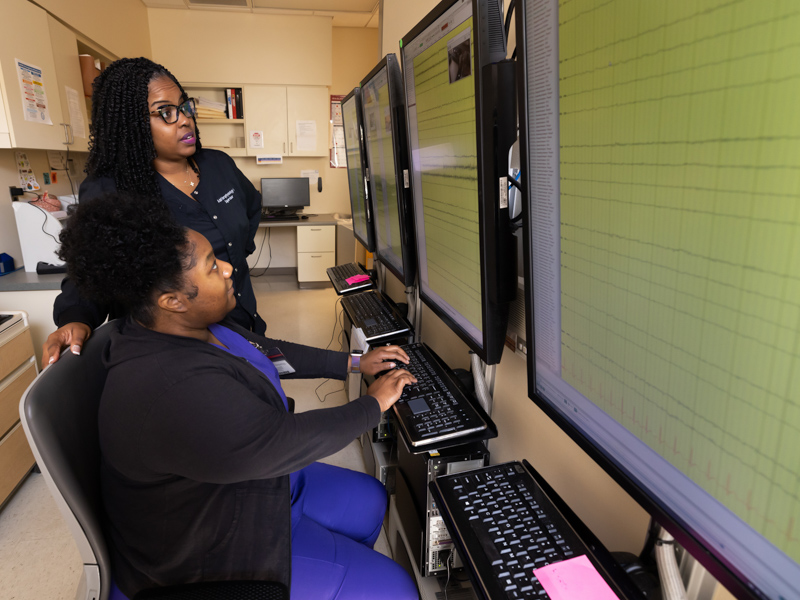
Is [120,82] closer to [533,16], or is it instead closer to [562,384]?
[533,16]

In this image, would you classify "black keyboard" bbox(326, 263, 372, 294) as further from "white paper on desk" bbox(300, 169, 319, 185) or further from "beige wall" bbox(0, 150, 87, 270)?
"white paper on desk" bbox(300, 169, 319, 185)

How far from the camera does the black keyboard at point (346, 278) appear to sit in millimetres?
2377

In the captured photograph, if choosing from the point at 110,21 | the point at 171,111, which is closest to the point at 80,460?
the point at 171,111

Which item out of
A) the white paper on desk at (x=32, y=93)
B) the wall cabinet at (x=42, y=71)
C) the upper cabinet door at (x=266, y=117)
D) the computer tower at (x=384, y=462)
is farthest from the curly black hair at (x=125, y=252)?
the upper cabinet door at (x=266, y=117)

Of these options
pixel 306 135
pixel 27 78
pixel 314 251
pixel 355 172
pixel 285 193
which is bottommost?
pixel 314 251

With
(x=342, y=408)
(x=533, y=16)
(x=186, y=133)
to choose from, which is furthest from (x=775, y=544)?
(x=186, y=133)

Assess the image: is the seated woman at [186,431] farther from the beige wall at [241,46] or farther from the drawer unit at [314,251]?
the beige wall at [241,46]

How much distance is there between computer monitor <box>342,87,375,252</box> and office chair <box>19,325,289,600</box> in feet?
4.56

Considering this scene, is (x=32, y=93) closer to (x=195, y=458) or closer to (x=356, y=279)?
(x=356, y=279)

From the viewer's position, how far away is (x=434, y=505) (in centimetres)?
117

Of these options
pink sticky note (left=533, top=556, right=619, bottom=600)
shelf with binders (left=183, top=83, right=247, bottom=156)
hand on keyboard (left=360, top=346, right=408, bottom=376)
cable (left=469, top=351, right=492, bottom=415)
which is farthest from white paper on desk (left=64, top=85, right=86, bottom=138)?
pink sticky note (left=533, top=556, right=619, bottom=600)

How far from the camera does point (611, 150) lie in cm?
59

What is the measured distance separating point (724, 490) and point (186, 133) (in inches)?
66.4

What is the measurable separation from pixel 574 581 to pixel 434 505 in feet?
1.65
